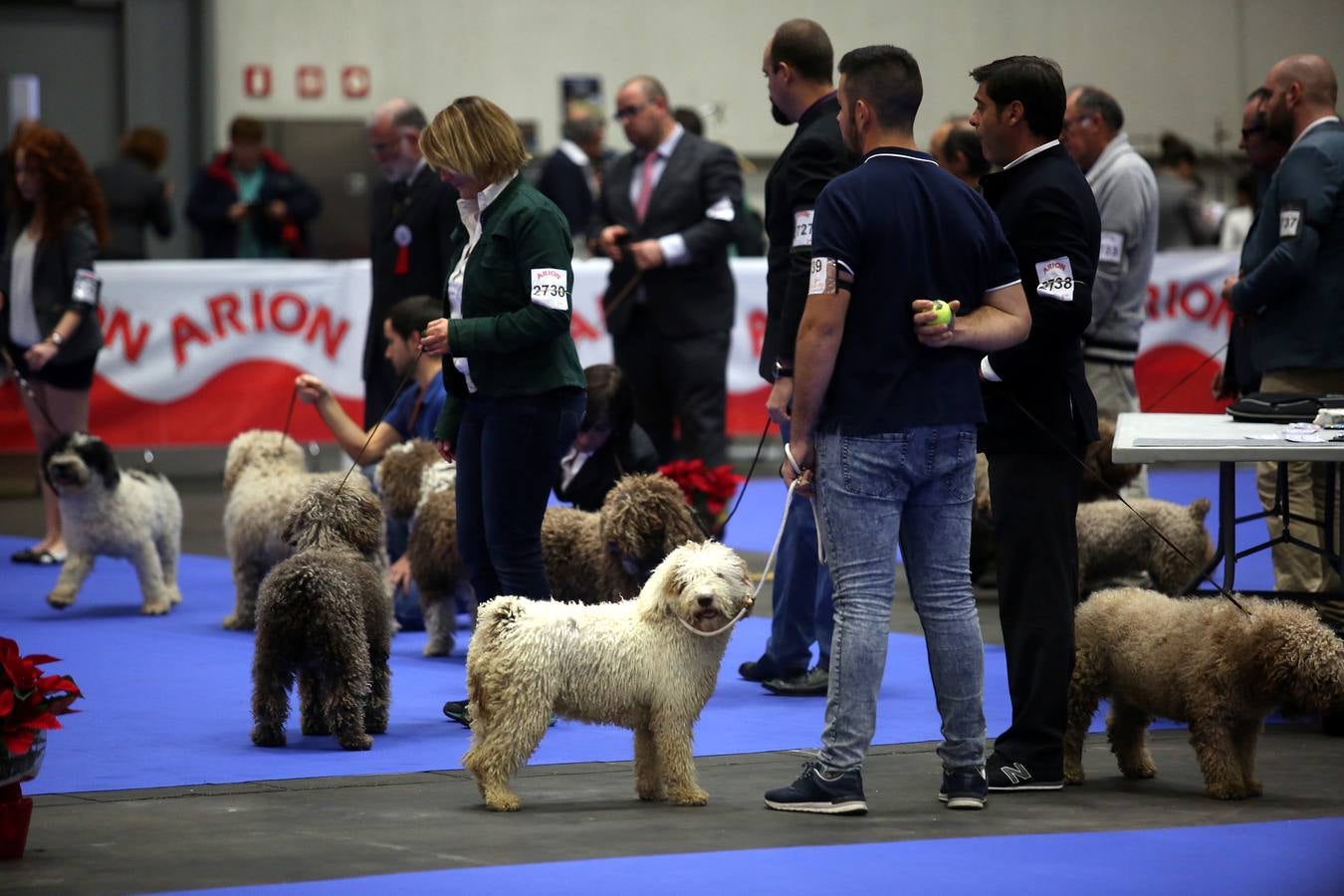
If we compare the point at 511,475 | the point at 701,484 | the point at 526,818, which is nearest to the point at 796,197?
the point at 701,484

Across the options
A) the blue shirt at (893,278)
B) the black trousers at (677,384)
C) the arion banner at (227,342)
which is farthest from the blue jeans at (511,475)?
the arion banner at (227,342)

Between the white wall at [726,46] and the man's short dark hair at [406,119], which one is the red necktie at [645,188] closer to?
the man's short dark hair at [406,119]

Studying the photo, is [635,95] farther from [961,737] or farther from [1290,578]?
[961,737]

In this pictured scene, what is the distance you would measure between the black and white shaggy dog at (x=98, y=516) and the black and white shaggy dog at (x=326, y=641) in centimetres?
247

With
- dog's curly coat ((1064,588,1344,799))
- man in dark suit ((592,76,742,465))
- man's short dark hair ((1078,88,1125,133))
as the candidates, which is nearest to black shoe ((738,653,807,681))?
dog's curly coat ((1064,588,1344,799))

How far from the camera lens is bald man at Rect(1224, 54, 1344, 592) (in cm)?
580

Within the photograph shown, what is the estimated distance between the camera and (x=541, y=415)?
16.0ft

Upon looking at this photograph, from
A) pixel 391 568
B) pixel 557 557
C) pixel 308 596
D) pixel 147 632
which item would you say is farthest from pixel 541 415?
pixel 147 632

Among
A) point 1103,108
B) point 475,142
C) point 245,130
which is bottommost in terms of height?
point 475,142

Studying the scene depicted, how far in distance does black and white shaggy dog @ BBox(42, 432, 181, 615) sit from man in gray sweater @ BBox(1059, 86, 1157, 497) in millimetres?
3704

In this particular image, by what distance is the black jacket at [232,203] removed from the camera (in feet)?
43.0

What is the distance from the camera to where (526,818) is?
4141 millimetres

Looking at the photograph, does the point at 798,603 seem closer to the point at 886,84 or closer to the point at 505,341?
the point at 505,341

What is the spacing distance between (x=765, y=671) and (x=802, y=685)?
0.19 m
